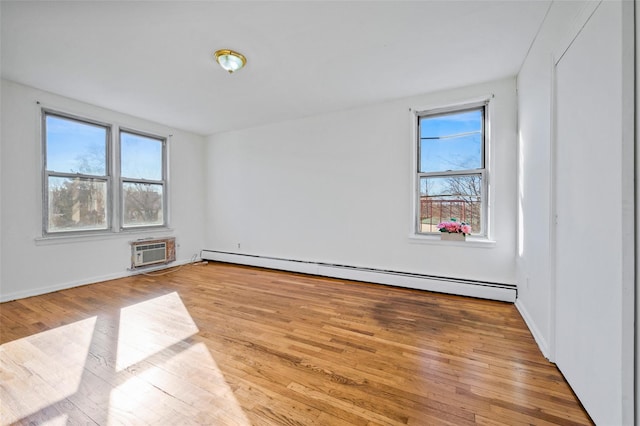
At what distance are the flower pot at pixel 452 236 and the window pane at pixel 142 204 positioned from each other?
4.85 m

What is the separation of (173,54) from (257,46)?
0.88m

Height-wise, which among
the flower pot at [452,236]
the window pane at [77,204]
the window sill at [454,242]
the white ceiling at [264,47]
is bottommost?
the window sill at [454,242]

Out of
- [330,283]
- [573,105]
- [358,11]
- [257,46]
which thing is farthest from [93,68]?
[573,105]

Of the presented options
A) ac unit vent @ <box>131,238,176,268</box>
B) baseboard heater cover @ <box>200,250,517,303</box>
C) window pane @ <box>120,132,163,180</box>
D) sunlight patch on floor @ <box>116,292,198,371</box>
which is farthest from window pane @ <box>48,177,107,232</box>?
baseboard heater cover @ <box>200,250,517,303</box>

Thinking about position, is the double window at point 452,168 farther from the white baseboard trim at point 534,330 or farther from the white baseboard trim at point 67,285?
the white baseboard trim at point 67,285

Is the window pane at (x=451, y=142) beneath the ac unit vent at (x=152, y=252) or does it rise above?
above

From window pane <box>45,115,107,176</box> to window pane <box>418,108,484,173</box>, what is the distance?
15.9 ft

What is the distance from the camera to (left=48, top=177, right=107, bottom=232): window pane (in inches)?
138

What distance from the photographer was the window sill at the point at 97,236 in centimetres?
339

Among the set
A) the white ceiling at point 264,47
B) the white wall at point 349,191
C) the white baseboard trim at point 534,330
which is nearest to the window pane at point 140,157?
the white ceiling at point 264,47

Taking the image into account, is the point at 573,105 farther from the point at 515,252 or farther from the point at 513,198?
the point at 515,252

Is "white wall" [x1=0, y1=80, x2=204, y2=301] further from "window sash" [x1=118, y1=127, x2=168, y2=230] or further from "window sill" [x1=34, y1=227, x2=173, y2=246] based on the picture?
"window sash" [x1=118, y1=127, x2=168, y2=230]

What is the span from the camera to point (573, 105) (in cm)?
157

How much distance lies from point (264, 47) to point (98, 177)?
3.36 metres
